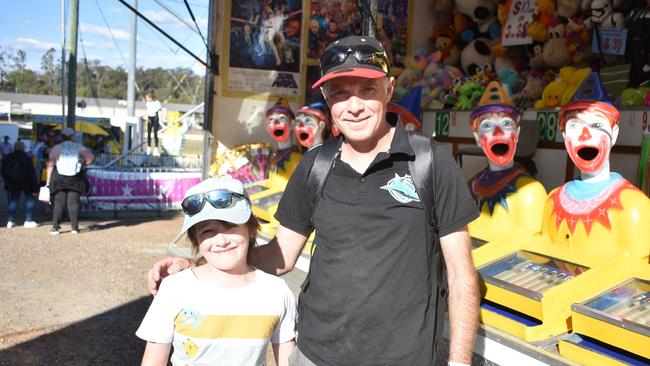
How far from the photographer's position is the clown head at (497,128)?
3.73 metres

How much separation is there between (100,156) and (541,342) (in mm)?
11257

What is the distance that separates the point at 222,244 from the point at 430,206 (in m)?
0.68

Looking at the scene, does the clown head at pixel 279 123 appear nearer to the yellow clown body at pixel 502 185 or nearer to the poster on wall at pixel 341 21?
the poster on wall at pixel 341 21

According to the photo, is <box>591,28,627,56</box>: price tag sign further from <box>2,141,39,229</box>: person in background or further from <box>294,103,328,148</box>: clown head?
<box>2,141,39,229</box>: person in background

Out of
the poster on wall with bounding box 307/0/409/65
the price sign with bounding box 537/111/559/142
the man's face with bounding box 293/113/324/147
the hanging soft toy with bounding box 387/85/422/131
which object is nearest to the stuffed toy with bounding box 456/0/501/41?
the poster on wall with bounding box 307/0/409/65

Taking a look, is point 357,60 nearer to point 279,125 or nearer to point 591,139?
point 591,139

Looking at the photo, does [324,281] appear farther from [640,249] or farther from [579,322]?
[640,249]

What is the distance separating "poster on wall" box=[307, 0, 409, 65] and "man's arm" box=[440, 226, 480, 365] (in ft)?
19.0

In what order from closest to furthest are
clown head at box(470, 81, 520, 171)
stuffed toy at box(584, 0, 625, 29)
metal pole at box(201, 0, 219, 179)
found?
clown head at box(470, 81, 520, 171) → stuffed toy at box(584, 0, 625, 29) → metal pole at box(201, 0, 219, 179)

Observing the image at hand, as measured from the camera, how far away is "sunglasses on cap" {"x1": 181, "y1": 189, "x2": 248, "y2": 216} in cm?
194

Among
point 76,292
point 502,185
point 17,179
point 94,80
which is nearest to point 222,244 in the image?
point 502,185

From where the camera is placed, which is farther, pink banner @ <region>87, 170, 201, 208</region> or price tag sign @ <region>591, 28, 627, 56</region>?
pink banner @ <region>87, 170, 201, 208</region>

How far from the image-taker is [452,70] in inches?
288

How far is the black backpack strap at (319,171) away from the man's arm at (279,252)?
0.61 feet
